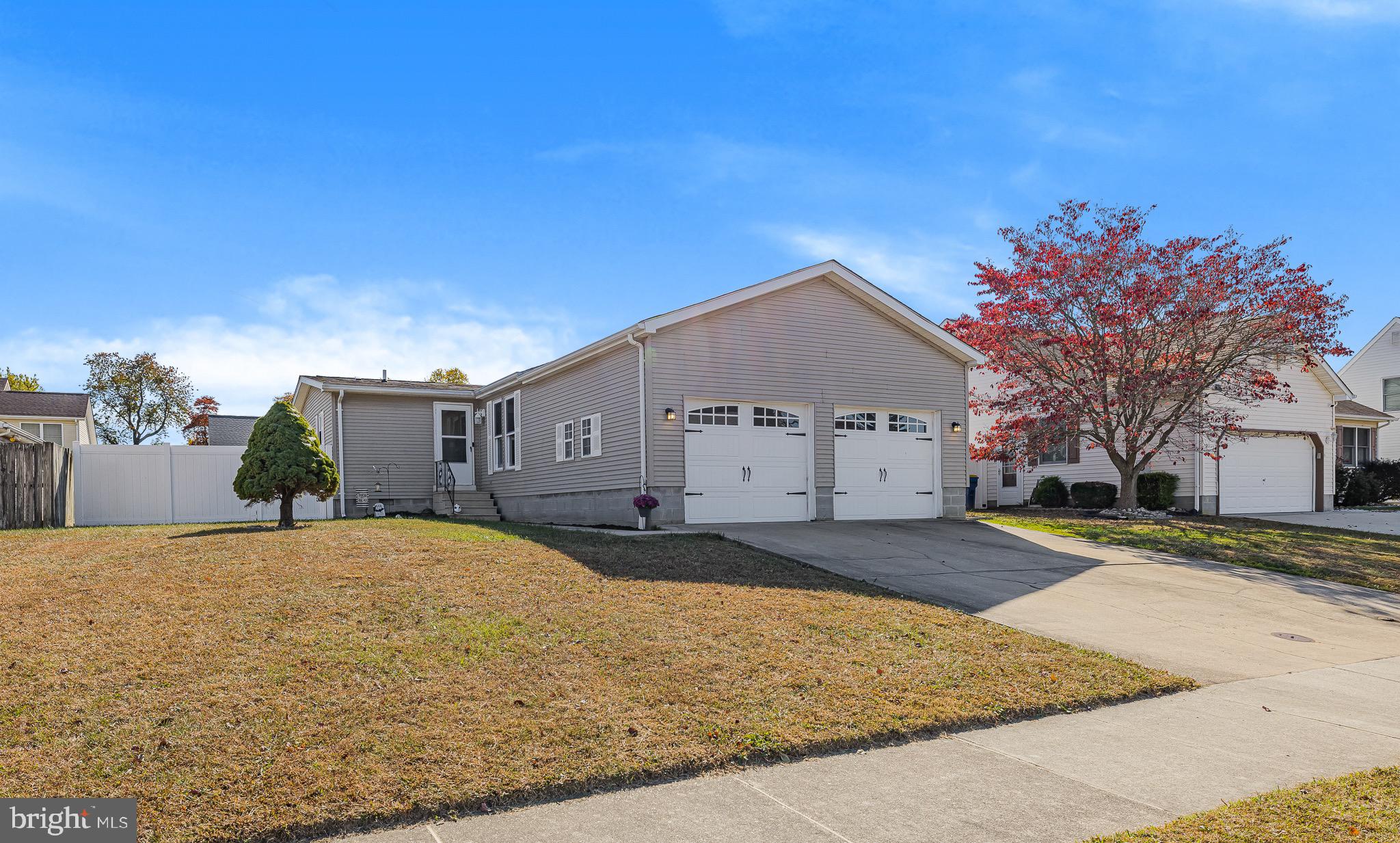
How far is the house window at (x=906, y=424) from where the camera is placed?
1773 cm

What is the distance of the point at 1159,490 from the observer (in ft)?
75.7

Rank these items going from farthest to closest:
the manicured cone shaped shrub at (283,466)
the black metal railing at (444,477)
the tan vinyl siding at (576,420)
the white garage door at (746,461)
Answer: the black metal railing at (444,477)
the tan vinyl siding at (576,420)
the white garage door at (746,461)
the manicured cone shaped shrub at (283,466)

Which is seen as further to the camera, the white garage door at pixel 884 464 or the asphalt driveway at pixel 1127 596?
the white garage door at pixel 884 464

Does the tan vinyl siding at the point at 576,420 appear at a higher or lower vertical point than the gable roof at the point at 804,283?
lower

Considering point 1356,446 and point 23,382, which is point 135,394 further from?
point 1356,446

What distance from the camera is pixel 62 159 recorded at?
1252 cm

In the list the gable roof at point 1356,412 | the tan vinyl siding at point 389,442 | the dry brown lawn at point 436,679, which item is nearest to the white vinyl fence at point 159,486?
the tan vinyl siding at point 389,442

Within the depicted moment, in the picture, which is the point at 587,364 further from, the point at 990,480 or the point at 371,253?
the point at 990,480

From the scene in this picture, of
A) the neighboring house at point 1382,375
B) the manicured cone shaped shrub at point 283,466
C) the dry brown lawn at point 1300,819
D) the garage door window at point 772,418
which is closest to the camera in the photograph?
the dry brown lawn at point 1300,819

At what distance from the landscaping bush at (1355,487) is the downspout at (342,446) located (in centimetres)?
2928

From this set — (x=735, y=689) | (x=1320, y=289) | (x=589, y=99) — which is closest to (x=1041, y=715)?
(x=735, y=689)

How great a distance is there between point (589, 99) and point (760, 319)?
492cm

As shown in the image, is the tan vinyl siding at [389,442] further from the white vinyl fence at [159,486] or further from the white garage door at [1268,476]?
the white garage door at [1268,476]

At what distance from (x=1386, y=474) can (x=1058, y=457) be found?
1207 centimetres
